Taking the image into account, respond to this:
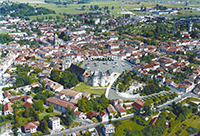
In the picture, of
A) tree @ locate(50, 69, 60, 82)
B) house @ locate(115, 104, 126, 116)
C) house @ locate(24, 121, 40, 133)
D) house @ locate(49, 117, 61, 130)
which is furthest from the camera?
tree @ locate(50, 69, 60, 82)

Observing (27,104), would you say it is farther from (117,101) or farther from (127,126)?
(127,126)

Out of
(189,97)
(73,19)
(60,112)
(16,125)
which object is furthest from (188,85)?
(73,19)

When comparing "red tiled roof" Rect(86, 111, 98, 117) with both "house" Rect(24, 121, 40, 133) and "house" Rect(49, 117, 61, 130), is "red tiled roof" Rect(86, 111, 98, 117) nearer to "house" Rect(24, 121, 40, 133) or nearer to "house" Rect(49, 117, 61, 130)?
"house" Rect(49, 117, 61, 130)

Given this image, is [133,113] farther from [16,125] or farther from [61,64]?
[61,64]

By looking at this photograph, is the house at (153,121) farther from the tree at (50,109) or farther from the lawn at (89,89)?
the tree at (50,109)

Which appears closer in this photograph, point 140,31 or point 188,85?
point 188,85

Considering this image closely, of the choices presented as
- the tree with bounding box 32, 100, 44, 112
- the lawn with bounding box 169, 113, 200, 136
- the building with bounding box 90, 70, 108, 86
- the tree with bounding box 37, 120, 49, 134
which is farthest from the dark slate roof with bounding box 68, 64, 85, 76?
the lawn with bounding box 169, 113, 200, 136

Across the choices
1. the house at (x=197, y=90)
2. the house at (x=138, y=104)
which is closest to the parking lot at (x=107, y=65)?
the house at (x=138, y=104)
